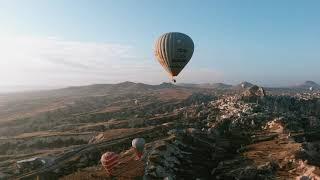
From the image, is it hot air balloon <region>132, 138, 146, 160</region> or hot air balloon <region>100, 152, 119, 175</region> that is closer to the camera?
hot air balloon <region>100, 152, 119, 175</region>

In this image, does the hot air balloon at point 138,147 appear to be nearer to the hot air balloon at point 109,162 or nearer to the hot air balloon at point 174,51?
the hot air balloon at point 109,162

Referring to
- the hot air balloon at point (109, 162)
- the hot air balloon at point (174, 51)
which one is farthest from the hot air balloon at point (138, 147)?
the hot air balloon at point (174, 51)

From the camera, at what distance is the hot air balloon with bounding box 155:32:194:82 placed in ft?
335

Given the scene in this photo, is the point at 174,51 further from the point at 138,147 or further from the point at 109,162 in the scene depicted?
the point at 138,147

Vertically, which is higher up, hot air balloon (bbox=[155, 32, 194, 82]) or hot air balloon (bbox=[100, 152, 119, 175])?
hot air balloon (bbox=[155, 32, 194, 82])

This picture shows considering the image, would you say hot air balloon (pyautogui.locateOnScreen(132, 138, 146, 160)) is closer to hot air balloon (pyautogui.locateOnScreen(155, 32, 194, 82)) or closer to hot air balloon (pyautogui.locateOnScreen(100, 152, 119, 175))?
hot air balloon (pyautogui.locateOnScreen(100, 152, 119, 175))

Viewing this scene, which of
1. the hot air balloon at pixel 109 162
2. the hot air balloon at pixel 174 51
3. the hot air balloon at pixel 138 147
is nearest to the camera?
the hot air balloon at pixel 174 51

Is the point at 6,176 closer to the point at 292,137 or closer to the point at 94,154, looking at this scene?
the point at 94,154

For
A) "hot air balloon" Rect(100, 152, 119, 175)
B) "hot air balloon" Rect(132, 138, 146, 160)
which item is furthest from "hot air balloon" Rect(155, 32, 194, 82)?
"hot air balloon" Rect(132, 138, 146, 160)

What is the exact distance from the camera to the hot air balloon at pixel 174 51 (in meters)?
102

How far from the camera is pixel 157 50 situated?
107 metres

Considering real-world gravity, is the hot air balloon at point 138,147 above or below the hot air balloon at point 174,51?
below

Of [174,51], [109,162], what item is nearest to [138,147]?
[109,162]

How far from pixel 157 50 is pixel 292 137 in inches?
3306
